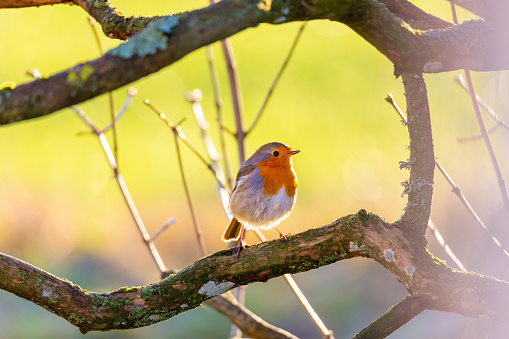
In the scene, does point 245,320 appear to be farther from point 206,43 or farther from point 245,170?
point 206,43

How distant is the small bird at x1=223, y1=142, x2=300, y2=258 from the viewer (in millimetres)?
3299

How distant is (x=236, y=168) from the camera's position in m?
8.66

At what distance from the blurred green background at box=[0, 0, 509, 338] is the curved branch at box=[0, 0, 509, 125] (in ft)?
6.65

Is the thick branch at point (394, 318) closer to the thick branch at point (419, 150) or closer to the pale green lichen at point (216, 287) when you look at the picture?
the thick branch at point (419, 150)

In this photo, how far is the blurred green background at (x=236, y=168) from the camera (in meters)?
6.17

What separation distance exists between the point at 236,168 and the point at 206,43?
7.23m

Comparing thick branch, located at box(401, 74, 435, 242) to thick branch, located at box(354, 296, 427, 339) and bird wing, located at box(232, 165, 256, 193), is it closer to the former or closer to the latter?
thick branch, located at box(354, 296, 427, 339)

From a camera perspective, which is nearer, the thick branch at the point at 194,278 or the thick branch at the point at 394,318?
the thick branch at the point at 394,318

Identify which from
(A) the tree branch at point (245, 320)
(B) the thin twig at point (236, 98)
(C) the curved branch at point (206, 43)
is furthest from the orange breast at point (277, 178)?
(C) the curved branch at point (206, 43)

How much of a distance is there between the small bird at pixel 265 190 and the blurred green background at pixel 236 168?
1.24m

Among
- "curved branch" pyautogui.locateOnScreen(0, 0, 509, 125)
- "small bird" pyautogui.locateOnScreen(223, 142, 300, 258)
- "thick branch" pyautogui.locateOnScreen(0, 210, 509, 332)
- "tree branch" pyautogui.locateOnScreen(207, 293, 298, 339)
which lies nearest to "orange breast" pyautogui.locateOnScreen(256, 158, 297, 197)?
"small bird" pyautogui.locateOnScreen(223, 142, 300, 258)

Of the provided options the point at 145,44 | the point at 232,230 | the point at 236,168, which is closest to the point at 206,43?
the point at 145,44

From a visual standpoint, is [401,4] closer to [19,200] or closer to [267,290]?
[267,290]

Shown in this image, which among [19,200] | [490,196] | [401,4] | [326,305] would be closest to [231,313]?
[401,4]
